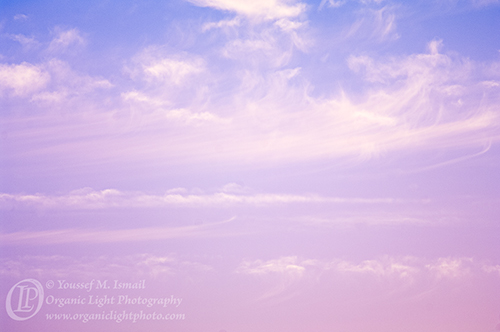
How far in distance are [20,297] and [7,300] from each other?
0.76m

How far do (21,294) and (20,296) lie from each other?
0.11 meters

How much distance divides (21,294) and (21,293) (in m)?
0.06

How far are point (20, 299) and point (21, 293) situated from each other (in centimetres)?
34

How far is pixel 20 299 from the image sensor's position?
16766 millimetres

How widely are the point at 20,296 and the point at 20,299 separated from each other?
18 cm

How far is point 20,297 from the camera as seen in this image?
16750 millimetres

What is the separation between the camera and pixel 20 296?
55.0ft

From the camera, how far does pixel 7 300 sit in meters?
16.8

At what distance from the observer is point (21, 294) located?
16766 mm

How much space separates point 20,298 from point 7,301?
29.9 inches

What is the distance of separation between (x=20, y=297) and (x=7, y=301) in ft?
2.54

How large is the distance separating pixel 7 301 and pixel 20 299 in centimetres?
73

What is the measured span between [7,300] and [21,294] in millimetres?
851

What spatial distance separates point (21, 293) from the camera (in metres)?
16.8
